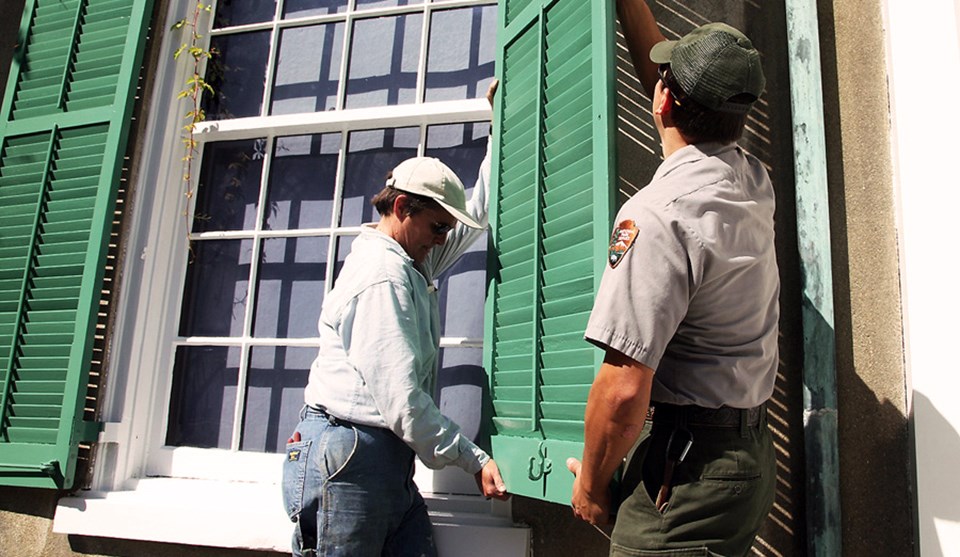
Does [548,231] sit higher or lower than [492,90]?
lower

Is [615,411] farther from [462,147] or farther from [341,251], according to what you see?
[341,251]

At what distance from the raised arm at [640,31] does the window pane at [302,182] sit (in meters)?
1.38

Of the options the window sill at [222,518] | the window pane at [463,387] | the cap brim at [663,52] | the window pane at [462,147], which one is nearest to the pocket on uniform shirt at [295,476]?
the window sill at [222,518]

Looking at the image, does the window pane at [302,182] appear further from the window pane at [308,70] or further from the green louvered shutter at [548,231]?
the green louvered shutter at [548,231]

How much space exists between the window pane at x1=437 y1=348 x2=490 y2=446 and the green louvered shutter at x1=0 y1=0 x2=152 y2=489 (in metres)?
1.38

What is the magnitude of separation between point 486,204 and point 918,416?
1451mm

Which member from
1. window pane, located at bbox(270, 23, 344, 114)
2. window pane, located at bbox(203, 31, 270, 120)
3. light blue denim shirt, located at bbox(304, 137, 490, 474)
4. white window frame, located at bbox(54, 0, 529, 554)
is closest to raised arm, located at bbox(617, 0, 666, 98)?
white window frame, located at bbox(54, 0, 529, 554)

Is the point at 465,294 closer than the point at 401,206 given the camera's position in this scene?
No

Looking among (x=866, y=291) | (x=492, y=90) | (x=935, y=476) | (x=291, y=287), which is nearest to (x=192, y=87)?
(x=291, y=287)

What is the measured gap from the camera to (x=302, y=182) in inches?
125

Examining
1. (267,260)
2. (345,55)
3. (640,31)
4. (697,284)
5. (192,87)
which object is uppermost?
(345,55)

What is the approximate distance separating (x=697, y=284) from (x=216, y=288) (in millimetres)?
2273

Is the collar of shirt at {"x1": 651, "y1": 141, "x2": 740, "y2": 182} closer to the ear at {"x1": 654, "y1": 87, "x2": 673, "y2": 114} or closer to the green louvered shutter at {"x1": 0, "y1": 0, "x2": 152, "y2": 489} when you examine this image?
the ear at {"x1": 654, "y1": 87, "x2": 673, "y2": 114}

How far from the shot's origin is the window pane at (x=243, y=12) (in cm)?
342
